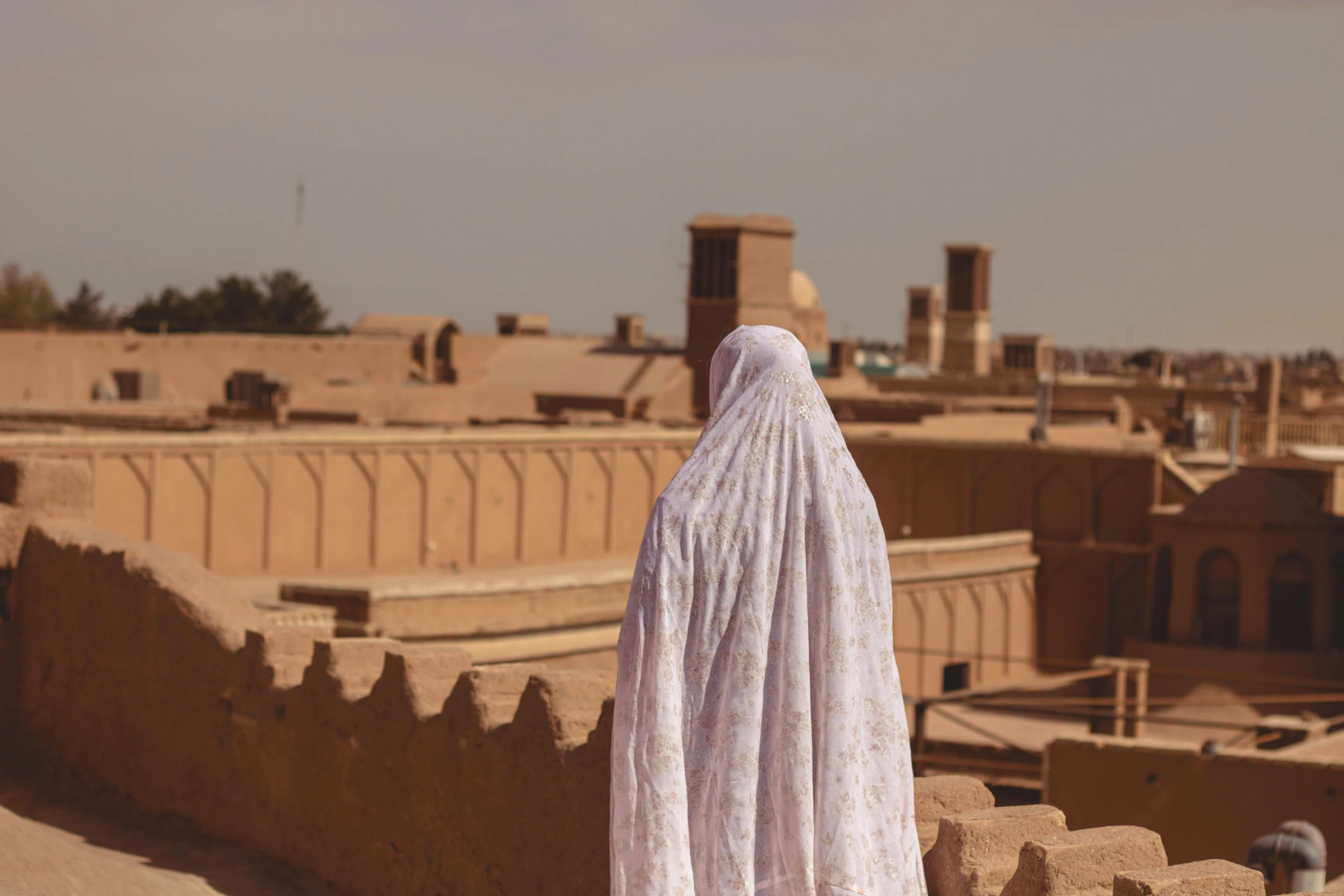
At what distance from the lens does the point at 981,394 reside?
2071 inches

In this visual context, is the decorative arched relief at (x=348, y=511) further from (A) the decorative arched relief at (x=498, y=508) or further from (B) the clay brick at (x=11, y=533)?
(B) the clay brick at (x=11, y=533)

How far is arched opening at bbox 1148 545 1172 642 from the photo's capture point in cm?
2542

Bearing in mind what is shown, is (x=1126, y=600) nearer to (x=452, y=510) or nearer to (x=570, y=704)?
(x=452, y=510)

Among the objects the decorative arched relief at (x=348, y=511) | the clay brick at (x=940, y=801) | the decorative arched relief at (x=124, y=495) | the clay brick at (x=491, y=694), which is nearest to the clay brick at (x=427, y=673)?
the clay brick at (x=491, y=694)

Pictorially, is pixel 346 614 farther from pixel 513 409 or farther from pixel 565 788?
pixel 513 409

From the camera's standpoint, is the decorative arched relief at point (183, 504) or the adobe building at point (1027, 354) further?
the adobe building at point (1027, 354)

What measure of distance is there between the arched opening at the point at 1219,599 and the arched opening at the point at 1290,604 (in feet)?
1.47

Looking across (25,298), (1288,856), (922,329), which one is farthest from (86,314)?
(1288,856)

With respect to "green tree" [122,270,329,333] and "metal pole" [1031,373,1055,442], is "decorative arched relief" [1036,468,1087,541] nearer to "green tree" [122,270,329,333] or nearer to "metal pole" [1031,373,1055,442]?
"metal pole" [1031,373,1055,442]

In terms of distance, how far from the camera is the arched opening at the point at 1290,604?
23984 millimetres

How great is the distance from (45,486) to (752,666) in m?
8.17

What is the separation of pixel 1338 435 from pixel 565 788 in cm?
3490

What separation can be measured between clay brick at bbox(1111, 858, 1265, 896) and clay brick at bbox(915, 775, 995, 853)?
734 millimetres

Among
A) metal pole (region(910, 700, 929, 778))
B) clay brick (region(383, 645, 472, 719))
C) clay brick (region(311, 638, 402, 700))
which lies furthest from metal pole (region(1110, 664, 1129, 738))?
clay brick (region(383, 645, 472, 719))
